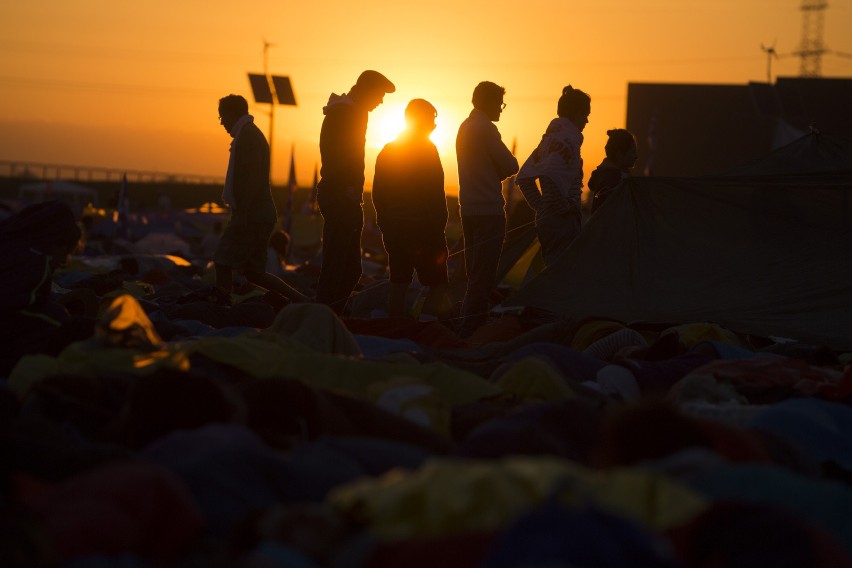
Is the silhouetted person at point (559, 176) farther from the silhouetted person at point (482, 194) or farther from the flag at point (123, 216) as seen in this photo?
the flag at point (123, 216)

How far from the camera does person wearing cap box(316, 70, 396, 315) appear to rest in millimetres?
8281

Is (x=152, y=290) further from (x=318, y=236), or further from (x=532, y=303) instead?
(x=318, y=236)

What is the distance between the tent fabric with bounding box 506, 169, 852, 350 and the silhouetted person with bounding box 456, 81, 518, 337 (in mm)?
369

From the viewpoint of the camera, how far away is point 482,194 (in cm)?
873

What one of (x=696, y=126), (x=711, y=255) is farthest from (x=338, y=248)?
(x=696, y=126)

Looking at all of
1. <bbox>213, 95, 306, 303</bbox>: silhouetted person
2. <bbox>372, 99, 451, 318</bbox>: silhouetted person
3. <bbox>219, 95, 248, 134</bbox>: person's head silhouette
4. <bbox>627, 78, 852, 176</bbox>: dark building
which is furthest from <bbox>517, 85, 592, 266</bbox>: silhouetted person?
<bbox>627, 78, 852, 176</bbox>: dark building

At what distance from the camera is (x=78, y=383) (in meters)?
3.75

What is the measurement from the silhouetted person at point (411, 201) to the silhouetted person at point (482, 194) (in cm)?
32

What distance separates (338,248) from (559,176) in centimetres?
162

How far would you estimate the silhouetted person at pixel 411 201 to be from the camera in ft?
27.3

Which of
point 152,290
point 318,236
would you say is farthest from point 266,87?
point 152,290

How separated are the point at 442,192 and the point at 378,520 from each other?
239 inches

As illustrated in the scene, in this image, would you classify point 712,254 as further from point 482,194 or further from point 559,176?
point 482,194

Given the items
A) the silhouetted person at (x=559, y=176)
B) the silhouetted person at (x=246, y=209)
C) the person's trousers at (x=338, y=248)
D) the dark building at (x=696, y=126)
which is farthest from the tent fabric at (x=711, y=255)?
the dark building at (x=696, y=126)
